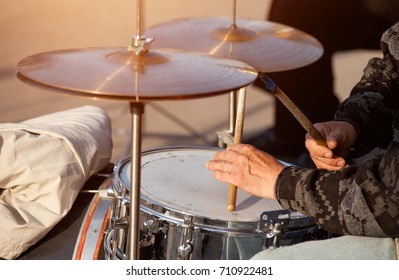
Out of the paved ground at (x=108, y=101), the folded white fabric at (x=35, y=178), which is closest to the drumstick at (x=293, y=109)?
the folded white fabric at (x=35, y=178)

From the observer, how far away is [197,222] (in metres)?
1.40

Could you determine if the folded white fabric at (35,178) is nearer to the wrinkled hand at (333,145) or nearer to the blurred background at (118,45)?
the wrinkled hand at (333,145)

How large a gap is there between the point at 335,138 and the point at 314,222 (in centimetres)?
19

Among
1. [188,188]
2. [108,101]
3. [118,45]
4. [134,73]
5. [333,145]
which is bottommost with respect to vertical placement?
[108,101]

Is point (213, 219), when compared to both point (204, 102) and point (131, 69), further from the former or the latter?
point (204, 102)

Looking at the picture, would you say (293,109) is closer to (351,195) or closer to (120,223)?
(351,195)

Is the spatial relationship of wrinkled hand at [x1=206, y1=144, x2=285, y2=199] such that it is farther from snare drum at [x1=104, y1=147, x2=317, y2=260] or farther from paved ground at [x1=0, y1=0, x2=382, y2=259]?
paved ground at [x1=0, y1=0, x2=382, y2=259]

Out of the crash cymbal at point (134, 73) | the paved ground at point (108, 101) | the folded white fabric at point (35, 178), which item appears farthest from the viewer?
the paved ground at point (108, 101)

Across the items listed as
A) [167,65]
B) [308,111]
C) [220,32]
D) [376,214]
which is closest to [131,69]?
[167,65]

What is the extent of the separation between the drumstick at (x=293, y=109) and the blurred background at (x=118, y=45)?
1.34m

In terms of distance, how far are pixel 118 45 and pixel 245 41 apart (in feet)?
5.77

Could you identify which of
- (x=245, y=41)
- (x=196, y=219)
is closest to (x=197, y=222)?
(x=196, y=219)

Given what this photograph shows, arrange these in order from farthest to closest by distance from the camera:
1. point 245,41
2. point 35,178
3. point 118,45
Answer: point 118,45, point 245,41, point 35,178

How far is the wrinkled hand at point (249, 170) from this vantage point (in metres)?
1.39
